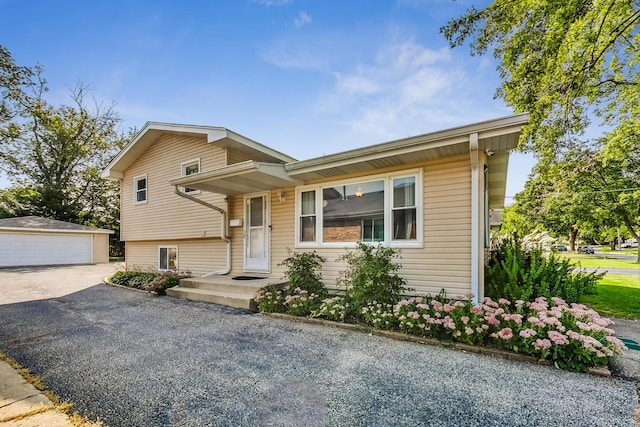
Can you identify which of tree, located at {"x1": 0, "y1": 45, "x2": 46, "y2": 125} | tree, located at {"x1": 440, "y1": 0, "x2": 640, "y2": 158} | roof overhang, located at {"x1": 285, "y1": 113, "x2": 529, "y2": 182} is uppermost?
tree, located at {"x1": 0, "y1": 45, "x2": 46, "y2": 125}

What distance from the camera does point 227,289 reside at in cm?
702

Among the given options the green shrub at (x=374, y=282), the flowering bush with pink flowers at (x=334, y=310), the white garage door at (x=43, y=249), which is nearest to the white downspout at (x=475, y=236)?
the green shrub at (x=374, y=282)

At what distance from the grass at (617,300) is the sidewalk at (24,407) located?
844cm

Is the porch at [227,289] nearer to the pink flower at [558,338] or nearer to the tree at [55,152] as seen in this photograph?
the pink flower at [558,338]

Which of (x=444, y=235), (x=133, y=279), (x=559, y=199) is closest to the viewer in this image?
(x=444, y=235)

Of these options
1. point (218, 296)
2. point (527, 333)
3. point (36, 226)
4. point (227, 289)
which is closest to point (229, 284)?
point (227, 289)

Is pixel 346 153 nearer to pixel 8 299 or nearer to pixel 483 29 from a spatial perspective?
pixel 483 29

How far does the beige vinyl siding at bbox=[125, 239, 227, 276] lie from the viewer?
881cm

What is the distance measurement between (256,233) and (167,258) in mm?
4379

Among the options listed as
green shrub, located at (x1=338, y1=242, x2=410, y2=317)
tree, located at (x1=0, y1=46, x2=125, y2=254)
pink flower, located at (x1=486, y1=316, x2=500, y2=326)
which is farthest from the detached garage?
pink flower, located at (x1=486, y1=316, x2=500, y2=326)

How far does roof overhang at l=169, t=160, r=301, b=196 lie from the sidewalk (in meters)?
4.26

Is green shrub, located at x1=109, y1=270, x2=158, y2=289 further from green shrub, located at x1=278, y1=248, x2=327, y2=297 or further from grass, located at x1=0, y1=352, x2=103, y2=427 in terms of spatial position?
grass, located at x1=0, y1=352, x2=103, y2=427

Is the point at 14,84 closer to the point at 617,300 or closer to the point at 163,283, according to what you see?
the point at 163,283

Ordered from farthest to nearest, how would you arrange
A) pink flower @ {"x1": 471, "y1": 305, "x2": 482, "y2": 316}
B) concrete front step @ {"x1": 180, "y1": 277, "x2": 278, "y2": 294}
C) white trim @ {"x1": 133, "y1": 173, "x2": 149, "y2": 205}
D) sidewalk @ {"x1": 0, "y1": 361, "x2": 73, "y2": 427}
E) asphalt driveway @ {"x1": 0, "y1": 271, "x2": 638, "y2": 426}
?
white trim @ {"x1": 133, "y1": 173, "x2": 149, "y2": 205}, concrete front step @ {"x1": 180, "y1": 277, "x2": 278, "y2": 294}, pink flower @ {"x1": 471, "y1": 305, "x2": 482, "y2": 316}, asphalt driveway @ {"x1": 0, "y1": 271, "x2": 638, "y2": 426}, sidewalk @ {"x1": 0, "y1": 361, "x2": 73, "y2": 427}
